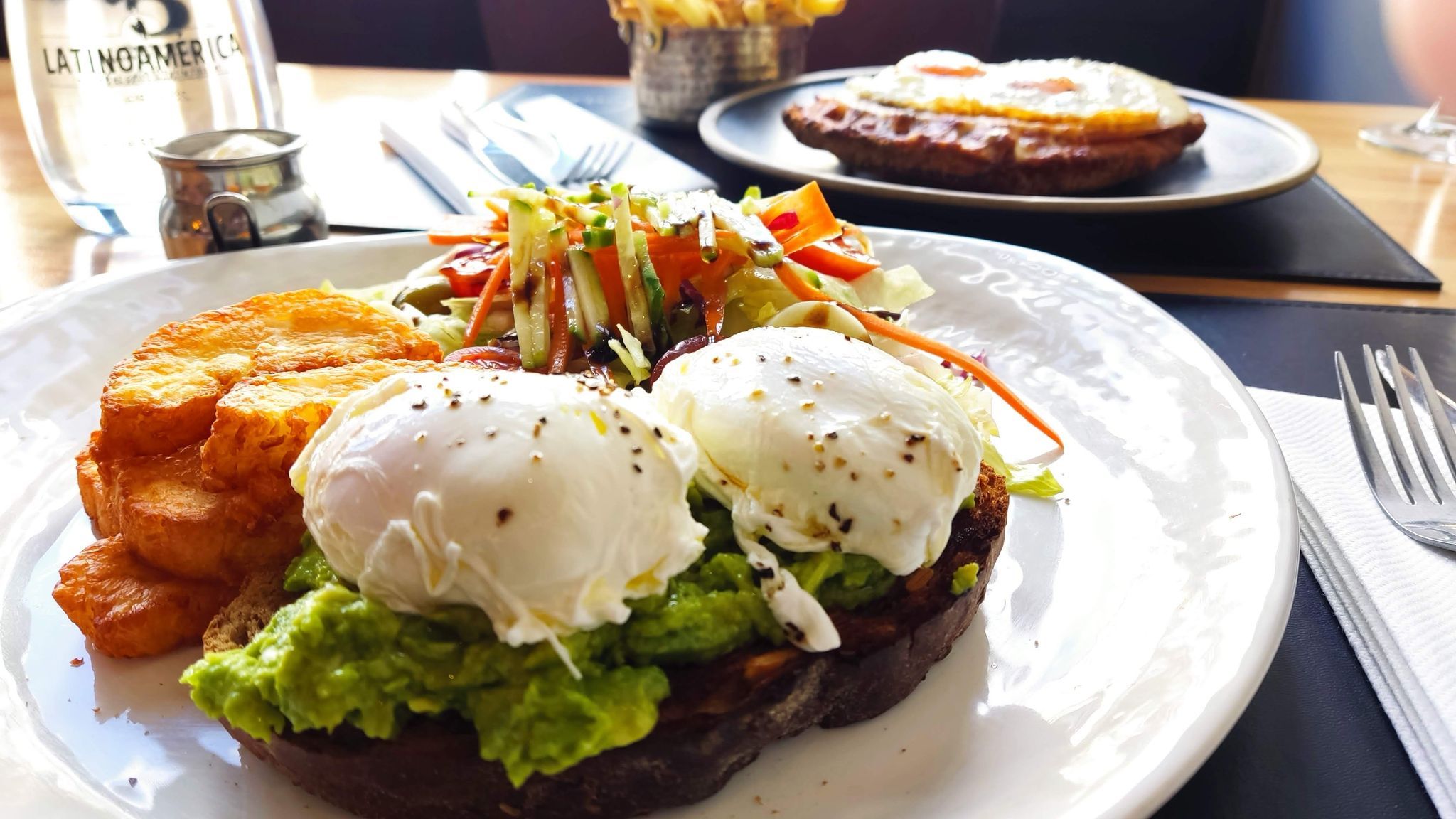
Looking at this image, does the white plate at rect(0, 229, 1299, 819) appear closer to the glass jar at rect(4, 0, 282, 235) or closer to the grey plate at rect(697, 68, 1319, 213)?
the grey plate at rect(697, 68, 1319, 213)

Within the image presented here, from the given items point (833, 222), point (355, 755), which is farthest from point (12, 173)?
point (355, 755)

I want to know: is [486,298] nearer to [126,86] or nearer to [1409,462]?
[126,86]

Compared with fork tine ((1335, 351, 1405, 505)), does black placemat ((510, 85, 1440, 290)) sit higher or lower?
lower

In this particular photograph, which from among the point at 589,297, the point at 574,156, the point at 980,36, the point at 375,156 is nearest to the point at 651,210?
the point at 589,297

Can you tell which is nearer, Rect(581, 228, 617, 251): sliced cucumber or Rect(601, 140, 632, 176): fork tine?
Rect(581, 228, 617, 251): sliced cucumber

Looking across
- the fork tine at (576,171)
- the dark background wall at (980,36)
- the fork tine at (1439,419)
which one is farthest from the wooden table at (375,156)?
the dark background wall at (980,36)

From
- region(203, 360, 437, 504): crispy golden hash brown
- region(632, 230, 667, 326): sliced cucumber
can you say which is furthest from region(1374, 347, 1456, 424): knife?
region(203, 360, 437, 504): crispy golden hash brown
